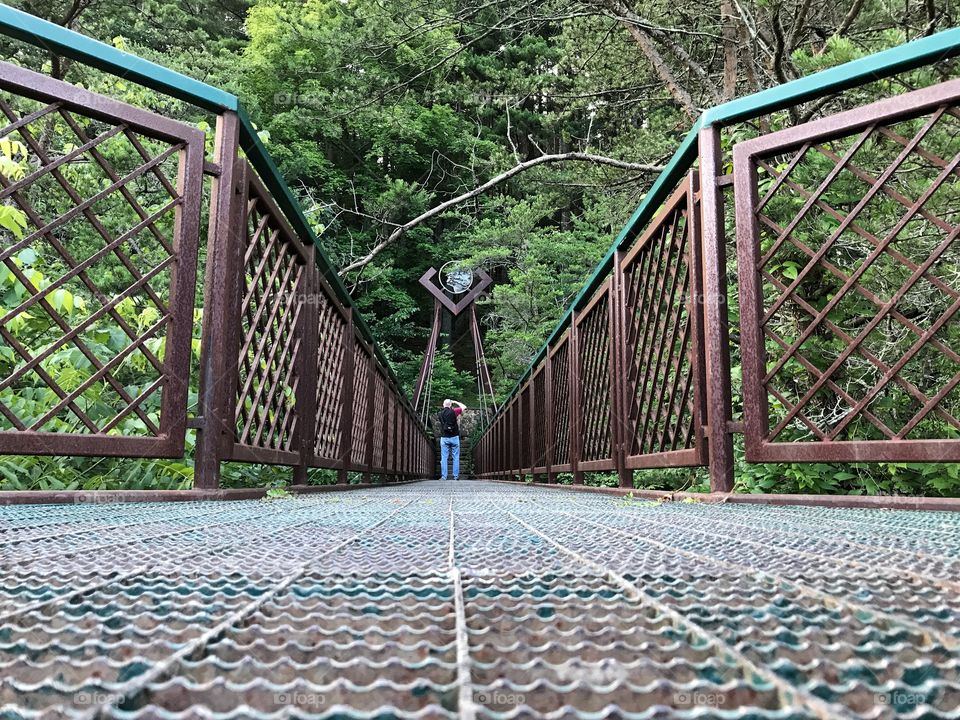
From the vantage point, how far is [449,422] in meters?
10.8

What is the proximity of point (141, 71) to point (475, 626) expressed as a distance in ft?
7.17

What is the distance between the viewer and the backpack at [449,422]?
10664mm

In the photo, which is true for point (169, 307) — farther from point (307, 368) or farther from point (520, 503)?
point (520, 503)

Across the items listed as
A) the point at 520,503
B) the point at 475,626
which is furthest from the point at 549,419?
the point at 475,626

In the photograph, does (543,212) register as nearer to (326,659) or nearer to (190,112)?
(190,112)

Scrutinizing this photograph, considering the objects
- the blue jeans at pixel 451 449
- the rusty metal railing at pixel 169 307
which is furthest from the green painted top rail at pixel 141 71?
the blue jeans at pixel 451 449

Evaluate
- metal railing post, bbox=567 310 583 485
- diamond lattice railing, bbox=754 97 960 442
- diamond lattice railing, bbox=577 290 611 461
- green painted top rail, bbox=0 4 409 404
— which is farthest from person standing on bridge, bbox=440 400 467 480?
green painted top rail, bbox=0 4 409 404

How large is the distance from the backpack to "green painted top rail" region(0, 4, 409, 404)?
788cm

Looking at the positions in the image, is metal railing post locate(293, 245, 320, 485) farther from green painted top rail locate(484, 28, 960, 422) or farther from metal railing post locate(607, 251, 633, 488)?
green painted top rail locate(484, 28, 960, 422)

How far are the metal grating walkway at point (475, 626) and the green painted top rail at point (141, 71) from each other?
1514 mm

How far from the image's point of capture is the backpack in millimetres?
10664


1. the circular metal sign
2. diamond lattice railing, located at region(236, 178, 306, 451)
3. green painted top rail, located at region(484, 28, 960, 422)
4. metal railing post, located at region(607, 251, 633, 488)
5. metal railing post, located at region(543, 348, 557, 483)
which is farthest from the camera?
the circular metal sign

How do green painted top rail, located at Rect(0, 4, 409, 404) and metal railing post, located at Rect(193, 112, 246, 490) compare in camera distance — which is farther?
metal railing post, located at Rect(193, 112, 246, 490)

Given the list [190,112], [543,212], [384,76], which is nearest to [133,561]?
[190,112]
